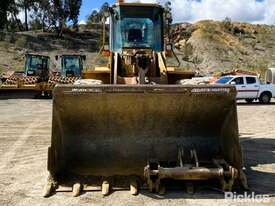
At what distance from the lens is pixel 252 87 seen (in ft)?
77.7

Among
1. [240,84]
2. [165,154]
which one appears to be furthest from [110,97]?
[240,84]

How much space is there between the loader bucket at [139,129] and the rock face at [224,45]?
3848 centimetres

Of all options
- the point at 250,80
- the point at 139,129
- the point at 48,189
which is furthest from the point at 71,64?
the point at 48,189

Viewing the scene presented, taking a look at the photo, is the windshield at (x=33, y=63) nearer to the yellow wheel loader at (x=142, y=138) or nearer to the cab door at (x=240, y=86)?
the cab door at (x=240, y=86)

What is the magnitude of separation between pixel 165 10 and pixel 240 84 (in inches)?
563

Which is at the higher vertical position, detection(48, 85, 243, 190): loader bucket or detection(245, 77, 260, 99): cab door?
detection(48, 85, 243, 190): loader bucket

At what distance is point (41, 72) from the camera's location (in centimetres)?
Answer: 3014

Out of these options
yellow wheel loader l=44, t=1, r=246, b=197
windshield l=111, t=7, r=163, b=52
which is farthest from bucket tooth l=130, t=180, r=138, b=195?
windshield l=111, t=7, r=163, b=52

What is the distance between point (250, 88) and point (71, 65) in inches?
475

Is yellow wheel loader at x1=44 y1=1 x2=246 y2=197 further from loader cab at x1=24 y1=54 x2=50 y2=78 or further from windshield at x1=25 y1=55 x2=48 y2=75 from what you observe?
windshield at x1=25 y1=55 x2=48 y2=75

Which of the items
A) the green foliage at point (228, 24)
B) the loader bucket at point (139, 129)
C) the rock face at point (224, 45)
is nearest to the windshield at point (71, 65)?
the rock face at point (224, 45)

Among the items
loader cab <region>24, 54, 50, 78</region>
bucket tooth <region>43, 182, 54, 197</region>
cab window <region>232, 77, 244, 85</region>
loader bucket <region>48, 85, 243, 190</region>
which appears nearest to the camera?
bucket tooth <region>43, 182, 54, 197</region>

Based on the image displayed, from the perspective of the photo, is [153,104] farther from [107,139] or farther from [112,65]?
[112,65]

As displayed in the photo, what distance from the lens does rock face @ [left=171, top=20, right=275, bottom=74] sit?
48862mm
